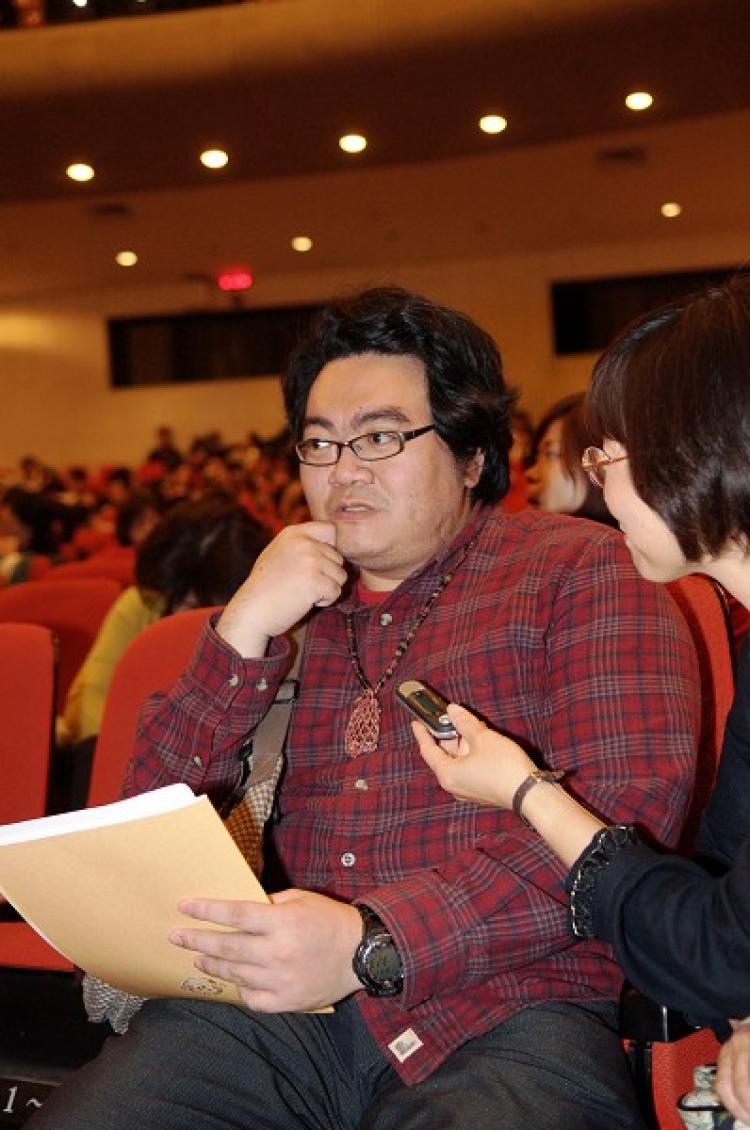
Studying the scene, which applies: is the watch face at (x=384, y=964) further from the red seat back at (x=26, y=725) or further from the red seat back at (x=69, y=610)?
the red seat back at (x=69, y=610)

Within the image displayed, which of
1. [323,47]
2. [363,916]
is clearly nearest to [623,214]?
[323,47]

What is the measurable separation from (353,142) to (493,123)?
0.87 m

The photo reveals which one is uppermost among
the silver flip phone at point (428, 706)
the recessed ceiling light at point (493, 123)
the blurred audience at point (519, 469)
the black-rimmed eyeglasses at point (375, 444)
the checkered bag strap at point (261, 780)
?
the recessed ceiling light at point (493, 123)

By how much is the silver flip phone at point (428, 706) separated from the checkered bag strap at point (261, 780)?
0.27 m

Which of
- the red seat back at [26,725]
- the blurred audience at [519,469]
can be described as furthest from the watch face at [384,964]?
the blurred audience at [519,469]

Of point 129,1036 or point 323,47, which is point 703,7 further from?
point 129,1036

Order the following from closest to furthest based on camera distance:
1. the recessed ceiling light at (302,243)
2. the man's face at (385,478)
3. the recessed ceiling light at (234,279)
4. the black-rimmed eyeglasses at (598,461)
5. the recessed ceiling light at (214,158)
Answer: the black-rimmed eyeglasses at (598,461)
the man's face at (385,478)
the recessed ceiling light at (214,158)
the recessed ceiling light at (302,243)
the recessed ceiling light at (234,279)

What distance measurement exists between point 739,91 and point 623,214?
599 cm

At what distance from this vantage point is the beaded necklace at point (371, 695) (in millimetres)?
1775

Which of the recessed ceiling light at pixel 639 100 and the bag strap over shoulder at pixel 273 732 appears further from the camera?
the recessed ceiling light at pixel 639 100

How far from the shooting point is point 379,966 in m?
1.44

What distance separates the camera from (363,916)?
4.84 ft

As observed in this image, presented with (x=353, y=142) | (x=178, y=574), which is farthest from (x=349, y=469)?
(x=353, y=142)

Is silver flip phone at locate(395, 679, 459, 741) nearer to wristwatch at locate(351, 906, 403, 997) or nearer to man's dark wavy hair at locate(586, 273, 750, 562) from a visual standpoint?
wristwatch at locate(351, 906, 403, 997)
